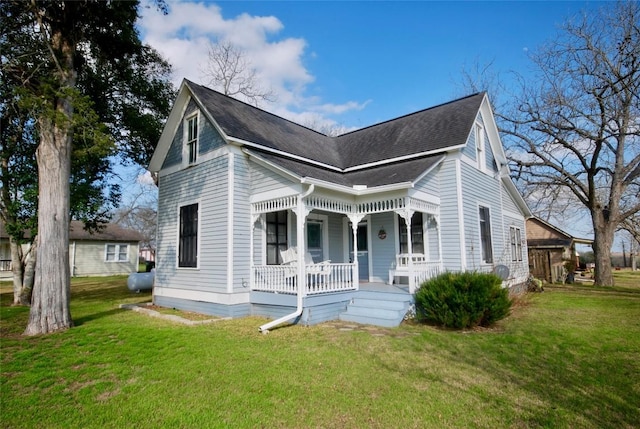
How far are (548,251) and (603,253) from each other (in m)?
3.62

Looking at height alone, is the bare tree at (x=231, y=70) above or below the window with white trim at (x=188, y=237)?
above

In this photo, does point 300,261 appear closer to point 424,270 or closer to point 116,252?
point 424,270

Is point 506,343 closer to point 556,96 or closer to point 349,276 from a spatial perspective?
point 349,276

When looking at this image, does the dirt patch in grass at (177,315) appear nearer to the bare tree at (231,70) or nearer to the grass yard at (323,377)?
the grass yard at (323,377)

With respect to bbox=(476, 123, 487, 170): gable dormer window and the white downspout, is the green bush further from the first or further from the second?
bbox=(476, 123, 487, 170): gable dormer window

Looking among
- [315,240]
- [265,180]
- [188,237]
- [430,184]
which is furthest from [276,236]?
[430,184]

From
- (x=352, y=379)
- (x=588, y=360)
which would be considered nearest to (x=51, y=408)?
(x=352, y=379)

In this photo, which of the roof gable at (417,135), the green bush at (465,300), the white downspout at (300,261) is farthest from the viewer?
the roof gable at (417,135)

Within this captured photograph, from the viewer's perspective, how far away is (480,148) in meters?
13.2

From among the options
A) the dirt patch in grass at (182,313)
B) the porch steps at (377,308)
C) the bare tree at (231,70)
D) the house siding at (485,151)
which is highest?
the bare tree at (231,70)

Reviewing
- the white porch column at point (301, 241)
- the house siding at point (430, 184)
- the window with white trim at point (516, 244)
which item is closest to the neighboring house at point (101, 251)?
the white porch column at point (301, 241)

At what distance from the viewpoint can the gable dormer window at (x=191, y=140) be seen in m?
11.4

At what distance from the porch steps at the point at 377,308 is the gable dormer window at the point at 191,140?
264 inches

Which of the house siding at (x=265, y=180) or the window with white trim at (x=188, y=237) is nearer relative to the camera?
the house siding at (x=265, y=180)
